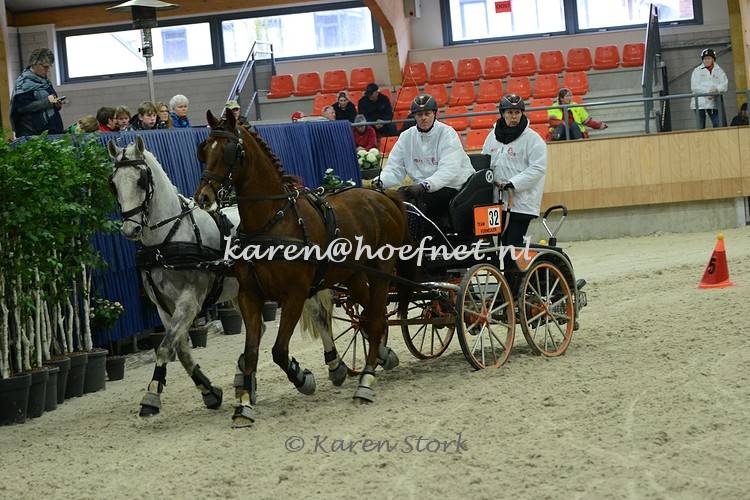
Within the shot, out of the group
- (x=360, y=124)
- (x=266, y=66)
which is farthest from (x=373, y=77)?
(x=360, y=124)

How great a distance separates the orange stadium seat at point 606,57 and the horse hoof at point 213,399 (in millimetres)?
14060

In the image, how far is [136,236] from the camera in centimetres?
669

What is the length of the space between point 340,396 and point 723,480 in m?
2.94

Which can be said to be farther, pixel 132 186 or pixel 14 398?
pixel 14 398

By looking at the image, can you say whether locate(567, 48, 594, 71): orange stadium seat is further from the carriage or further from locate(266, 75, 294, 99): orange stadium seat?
the carriage

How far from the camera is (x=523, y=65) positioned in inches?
780

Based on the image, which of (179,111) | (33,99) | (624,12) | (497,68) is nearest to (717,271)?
(179,111)

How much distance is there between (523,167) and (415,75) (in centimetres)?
1238

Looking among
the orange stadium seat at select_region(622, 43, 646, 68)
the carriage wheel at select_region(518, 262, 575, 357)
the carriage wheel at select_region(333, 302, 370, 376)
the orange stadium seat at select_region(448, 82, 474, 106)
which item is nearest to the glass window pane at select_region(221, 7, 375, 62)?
the orange stadium seat at select_region(448, 82, 474, 106)

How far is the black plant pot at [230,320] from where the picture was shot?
35.6 ft

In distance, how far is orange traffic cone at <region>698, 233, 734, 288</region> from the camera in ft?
A: 33.3

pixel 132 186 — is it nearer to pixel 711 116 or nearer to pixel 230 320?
pixel 230 320

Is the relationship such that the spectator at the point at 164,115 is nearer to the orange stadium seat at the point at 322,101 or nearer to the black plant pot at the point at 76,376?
the black plant pot at the point at 76,376

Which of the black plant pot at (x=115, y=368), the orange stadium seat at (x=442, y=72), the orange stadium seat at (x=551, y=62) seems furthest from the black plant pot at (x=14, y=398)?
the orange stadium seat at (x=551, y=62)
